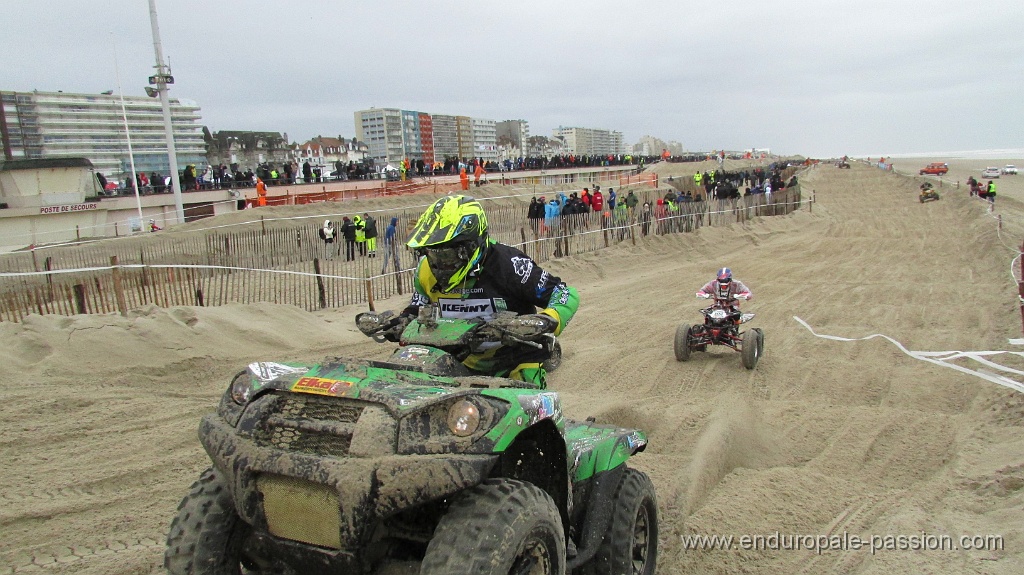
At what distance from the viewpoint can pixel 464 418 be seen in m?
2.27

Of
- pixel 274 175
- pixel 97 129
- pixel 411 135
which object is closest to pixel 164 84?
pixel 274 175

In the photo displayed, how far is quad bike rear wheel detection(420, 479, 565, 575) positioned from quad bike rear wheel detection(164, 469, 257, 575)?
0.90 m

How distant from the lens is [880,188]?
1890 inches

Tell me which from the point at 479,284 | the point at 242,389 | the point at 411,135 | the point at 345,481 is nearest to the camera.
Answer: the point at 345,481

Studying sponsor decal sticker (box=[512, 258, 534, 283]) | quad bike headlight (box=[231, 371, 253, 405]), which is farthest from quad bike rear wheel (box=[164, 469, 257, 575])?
sponsor decal sticker (box=[512, 258, 534, 283])

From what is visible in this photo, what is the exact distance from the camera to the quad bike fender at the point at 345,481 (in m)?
2.10

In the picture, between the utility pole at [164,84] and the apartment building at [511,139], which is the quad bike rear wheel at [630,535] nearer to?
the utility pole at [164,84]

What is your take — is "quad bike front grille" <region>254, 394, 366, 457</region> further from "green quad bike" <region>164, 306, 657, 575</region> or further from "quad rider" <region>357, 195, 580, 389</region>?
"quad rider" <region>357, 195, 580, 389</region>

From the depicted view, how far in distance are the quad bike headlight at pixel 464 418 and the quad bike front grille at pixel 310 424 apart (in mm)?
321

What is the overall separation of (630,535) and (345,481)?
1.65m

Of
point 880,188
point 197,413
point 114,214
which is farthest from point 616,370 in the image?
Answer: point 880,188

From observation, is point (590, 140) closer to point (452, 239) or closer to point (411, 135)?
point (411, 135)

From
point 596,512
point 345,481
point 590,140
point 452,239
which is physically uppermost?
point 590,140

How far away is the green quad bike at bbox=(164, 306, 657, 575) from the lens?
2.12m
